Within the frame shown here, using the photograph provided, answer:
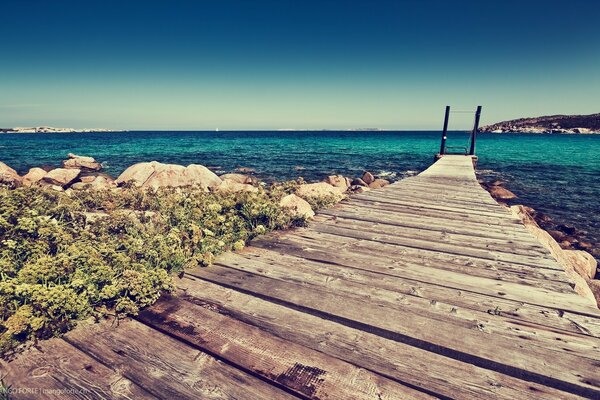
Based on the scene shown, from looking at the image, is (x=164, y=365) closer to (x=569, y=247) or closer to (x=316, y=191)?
(x=316, y=191)

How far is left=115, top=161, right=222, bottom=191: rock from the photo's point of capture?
12453mm

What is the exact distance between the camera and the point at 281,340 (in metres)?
1.97

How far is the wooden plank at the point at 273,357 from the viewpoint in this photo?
1.58 meters

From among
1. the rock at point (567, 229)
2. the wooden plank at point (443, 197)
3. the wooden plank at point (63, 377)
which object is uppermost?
the wooden plank at point (63, 377)

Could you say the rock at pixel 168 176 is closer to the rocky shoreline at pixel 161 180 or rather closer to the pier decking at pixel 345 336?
the rocky shoreline at pixel 161 180

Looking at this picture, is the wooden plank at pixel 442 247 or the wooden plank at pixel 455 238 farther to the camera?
the wooden plank at pixel 455 238

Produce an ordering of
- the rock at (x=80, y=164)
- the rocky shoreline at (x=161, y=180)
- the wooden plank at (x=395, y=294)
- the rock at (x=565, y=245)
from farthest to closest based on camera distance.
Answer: the rock at (x=80, y=164)
the rocky shoreline at (x=161, y=180)
the rock at (x=565, y=245)
the wooden plank at (x=395, y=294)

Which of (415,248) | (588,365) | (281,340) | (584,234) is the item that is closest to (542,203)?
(584,234)

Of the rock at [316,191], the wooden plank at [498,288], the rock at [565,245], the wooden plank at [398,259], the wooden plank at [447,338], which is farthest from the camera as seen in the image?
the rock at [316,191]

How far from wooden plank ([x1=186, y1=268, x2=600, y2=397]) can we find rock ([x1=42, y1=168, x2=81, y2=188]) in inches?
615

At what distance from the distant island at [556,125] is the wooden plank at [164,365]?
11851 centimetres

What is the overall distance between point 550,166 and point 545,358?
29109mm

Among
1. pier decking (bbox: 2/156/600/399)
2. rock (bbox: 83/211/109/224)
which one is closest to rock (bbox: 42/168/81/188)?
rock (bbox: 83/211/109/224)

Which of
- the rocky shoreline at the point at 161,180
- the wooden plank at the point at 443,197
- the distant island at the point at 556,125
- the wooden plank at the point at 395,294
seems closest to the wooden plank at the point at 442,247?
the wooden plank at the point at 395,294
